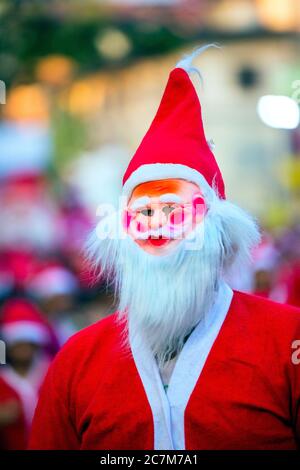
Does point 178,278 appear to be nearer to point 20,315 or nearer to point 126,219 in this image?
point 126,219

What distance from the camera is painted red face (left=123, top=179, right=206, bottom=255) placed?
1.88 meters

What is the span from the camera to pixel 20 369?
296cm

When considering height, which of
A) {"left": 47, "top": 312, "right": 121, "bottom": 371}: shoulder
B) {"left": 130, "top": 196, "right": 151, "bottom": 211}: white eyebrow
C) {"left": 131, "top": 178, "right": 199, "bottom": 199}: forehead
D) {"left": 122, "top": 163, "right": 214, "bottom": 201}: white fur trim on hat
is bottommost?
{"left": 47, "top": 312, "right": 121, "bottom": 371}: shoulder

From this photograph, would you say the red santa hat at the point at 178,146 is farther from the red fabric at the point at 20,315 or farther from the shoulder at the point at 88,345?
the red fabric at the point at 20,315

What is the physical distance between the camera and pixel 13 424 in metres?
2.69

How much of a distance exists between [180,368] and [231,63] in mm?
6864

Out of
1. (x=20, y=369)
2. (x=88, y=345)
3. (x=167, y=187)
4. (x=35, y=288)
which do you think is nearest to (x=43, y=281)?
(x=35, y=288)

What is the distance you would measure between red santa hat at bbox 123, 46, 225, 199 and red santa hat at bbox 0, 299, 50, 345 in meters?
1.37

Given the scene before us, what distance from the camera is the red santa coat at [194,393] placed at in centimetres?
180

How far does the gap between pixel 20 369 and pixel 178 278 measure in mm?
1260

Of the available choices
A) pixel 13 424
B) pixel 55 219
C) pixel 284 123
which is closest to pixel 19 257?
pixel 55 219

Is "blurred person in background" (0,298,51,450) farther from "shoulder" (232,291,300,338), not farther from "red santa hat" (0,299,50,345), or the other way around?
"shoulder" (232,291,300,338)

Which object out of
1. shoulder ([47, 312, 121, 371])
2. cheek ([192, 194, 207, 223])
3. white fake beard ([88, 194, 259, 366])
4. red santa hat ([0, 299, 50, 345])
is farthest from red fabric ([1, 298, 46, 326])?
cheek ([192, 194, 207, 223])
